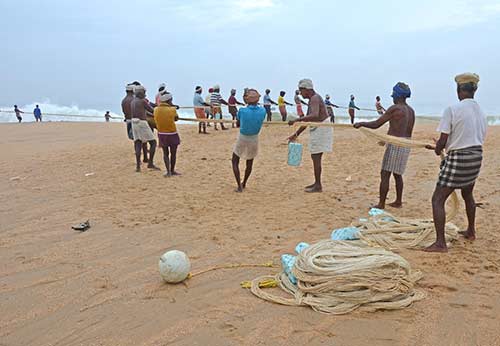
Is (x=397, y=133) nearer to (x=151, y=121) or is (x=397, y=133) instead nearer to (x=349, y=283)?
(x=349, y=283)

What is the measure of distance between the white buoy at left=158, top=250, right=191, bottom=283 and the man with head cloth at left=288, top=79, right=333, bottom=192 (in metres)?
3.57

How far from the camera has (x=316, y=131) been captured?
739 cm

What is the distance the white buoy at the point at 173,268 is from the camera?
3775mm

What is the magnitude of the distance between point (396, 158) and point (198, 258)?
9.49 ft

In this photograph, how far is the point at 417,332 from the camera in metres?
3.10

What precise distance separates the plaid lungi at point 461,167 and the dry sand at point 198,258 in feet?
2.16

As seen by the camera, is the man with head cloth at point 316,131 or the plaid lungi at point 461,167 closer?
the plaid lungi at point 461,167

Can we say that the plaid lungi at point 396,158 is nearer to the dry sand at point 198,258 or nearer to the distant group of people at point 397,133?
the distant group of people at point 397,133

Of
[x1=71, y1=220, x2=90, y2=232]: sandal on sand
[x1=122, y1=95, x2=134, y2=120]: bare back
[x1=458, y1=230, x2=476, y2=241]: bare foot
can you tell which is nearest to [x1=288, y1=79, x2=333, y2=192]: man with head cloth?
[x1=458, y1=230, x2=476, y2=241]: bare foot

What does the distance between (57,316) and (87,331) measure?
348 millimetres

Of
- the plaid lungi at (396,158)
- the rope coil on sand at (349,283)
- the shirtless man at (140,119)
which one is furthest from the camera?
the shirtless man at (140,119)

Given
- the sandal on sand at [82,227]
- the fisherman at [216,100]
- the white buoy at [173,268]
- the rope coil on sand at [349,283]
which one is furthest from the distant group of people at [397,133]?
the fisherman at [216,100]

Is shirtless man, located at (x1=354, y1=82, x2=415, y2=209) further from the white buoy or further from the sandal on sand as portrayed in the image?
the sandal on sand

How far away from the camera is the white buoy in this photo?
3.78 m
